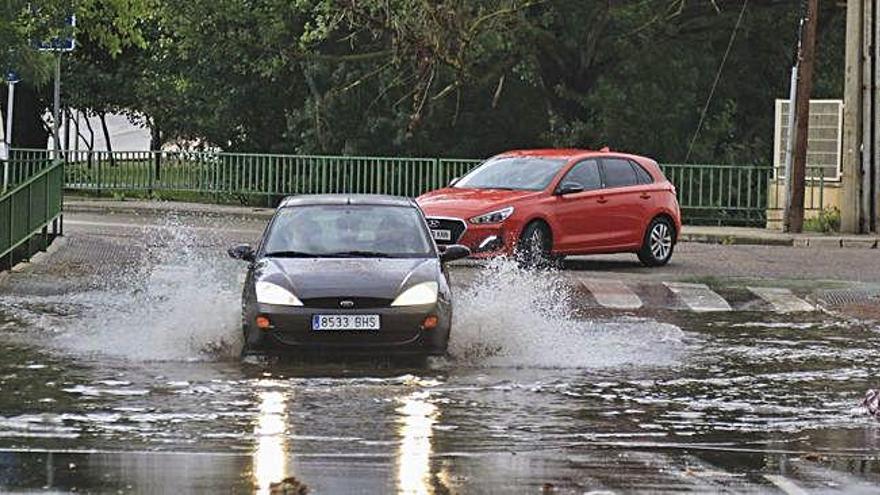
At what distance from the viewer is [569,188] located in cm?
2614

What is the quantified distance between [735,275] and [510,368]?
10736mm

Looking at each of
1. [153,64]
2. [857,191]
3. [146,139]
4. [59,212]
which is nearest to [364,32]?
[153,64]

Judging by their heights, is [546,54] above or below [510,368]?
above

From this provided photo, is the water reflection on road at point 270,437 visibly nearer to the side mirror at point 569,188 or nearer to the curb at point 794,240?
the side mirror at point 569,188

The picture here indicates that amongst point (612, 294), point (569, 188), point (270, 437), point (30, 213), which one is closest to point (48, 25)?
point (30, 213)

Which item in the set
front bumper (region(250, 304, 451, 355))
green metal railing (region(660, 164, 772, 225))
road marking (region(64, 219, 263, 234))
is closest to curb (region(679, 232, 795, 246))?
green metal railing (region(660, 164, 772, 225))

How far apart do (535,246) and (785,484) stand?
15.1 meters

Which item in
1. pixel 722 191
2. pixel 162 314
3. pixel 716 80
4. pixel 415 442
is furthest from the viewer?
pixel 716 80

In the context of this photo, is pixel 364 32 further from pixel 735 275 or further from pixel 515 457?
pixel 515 457

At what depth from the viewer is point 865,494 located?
9898mm

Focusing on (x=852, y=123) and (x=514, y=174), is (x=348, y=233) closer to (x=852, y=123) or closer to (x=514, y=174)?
(x=514, y=174)

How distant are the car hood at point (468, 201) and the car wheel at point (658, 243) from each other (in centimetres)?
202

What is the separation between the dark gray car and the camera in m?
15.1

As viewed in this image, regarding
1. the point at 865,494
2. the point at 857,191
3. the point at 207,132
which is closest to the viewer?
the point at 865,494
